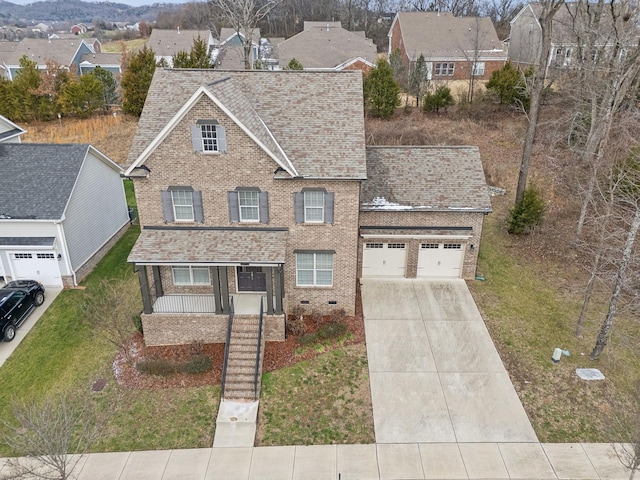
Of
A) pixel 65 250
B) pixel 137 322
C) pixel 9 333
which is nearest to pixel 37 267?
pixel 65 250

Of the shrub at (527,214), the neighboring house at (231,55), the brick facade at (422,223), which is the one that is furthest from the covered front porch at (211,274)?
the neighboring house at (231,55)

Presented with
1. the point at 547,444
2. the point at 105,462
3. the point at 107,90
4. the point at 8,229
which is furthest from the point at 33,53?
the point at 547,444

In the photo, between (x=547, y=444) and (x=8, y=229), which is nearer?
(x=547, y=444)

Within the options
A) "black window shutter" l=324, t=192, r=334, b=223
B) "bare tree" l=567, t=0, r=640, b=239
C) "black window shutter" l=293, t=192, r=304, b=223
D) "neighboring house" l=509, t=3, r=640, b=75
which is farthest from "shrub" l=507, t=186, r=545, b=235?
"neighboring house" l=509, t=3, r=640, b=75

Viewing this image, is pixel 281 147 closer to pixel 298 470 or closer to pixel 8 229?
pixel 298 470

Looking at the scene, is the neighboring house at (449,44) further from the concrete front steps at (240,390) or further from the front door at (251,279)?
the concrete front steps at (240,390)

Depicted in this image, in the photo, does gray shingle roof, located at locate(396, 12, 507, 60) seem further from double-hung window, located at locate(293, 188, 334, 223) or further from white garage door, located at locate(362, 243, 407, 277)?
double-hung window, located at locate(293, 188, 334, 223)
